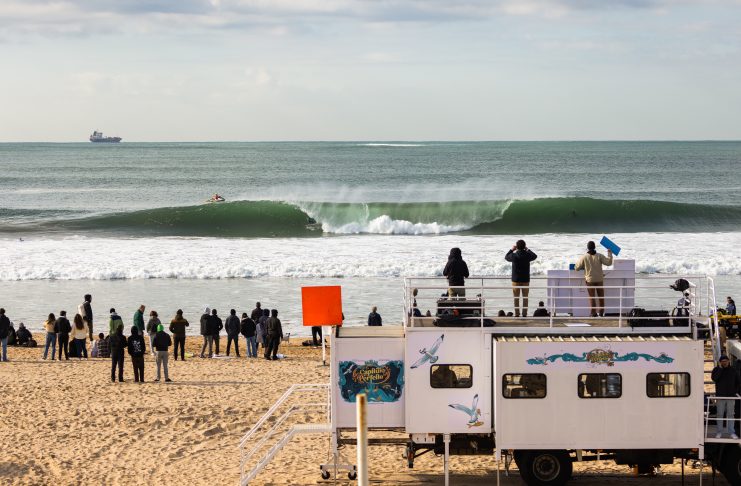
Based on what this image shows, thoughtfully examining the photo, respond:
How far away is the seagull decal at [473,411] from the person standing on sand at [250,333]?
11.6 meters

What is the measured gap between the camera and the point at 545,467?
44.7 feet

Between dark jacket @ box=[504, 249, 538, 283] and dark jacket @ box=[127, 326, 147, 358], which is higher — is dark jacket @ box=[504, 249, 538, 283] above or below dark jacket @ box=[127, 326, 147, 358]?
above

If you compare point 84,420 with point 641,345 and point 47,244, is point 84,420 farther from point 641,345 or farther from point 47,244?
point 47,244

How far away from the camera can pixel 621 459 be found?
13531mm

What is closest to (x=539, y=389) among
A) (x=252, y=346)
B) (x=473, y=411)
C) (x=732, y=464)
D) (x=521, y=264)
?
(x=473, y=411)

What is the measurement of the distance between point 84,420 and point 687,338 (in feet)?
36.1

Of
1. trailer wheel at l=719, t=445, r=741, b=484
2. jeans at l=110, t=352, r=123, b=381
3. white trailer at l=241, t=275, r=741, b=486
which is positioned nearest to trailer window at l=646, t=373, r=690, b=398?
white trailer at l=241, t=275, r=741, b=486

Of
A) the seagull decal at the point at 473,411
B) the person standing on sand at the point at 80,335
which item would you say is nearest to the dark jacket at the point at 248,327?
the person standing on sand at the point at 80,335

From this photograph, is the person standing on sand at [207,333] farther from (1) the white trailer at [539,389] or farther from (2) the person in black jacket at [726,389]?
(2) the person in black jacket at [726,389]

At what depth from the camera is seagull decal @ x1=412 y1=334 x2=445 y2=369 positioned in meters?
13.3

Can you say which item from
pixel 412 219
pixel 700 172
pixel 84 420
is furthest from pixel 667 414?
pixel 700 172

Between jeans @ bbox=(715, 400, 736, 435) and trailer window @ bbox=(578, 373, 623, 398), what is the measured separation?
1460mm

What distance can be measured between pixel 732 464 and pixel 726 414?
2.48ft

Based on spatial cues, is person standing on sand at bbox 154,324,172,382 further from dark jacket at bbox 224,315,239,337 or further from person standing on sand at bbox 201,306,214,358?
dark jacket at bbox 224,315,239,337
